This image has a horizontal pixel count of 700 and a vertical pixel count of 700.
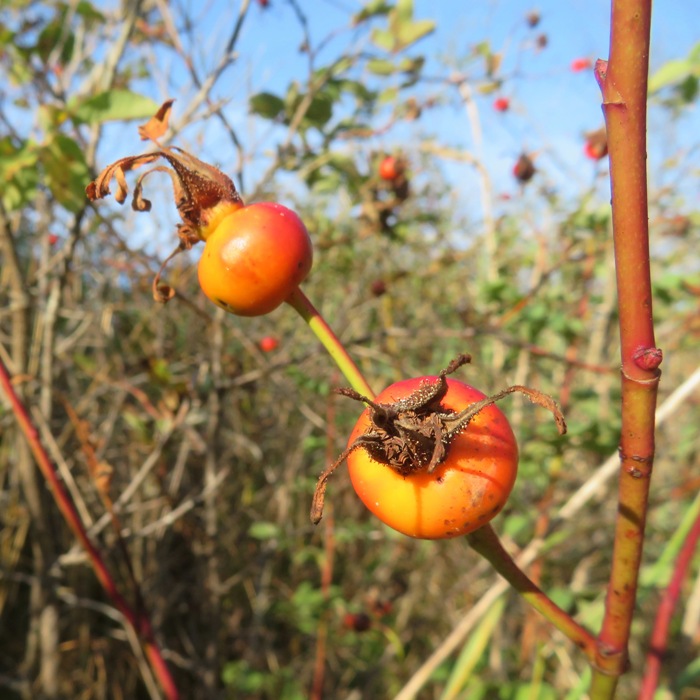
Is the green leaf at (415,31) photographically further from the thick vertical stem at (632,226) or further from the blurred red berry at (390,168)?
the thick vertical stem at (632,226)

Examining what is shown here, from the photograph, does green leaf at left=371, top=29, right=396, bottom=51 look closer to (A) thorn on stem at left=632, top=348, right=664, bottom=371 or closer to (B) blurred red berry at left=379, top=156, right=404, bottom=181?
(B) blurred red berry at left=379, top=156, right=404, bottom=181

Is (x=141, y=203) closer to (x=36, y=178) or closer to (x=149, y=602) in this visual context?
(x=36, y=178)

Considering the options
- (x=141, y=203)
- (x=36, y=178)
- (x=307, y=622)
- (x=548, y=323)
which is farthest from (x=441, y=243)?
(x=141, y=203)

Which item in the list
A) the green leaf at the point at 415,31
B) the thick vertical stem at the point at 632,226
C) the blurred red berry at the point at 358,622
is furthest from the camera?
the blurred red berry at the point at 358,622

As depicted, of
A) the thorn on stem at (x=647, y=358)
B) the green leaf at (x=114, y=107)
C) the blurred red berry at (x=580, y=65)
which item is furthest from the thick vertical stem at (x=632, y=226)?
the blurred red berry at (x=580, y=65)

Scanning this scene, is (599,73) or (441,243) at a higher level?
(441,243)

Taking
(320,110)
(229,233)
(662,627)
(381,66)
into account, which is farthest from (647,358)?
(381,66)
